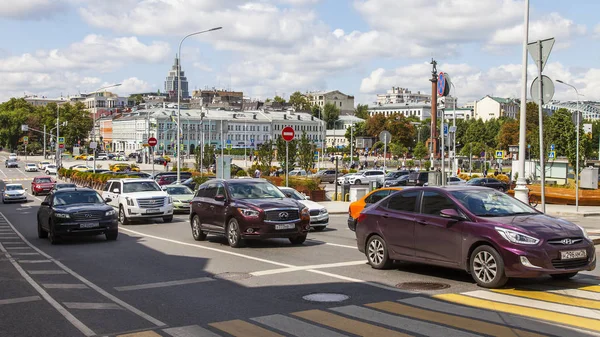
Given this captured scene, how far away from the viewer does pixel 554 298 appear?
9.69 m

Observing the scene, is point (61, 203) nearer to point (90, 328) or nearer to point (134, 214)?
point (134, 214)

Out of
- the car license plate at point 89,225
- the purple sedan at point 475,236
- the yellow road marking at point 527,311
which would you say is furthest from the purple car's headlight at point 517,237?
the car license plate at point 89,225

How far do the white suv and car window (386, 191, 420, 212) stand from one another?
15190 mm

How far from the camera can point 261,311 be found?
30.2 feet

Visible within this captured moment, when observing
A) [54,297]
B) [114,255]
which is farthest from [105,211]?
[54,297]

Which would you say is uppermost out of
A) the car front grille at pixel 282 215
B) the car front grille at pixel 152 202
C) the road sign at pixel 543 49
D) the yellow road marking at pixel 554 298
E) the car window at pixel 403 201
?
the road sign at pixel 543 49

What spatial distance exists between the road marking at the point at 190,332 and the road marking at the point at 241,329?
21cm

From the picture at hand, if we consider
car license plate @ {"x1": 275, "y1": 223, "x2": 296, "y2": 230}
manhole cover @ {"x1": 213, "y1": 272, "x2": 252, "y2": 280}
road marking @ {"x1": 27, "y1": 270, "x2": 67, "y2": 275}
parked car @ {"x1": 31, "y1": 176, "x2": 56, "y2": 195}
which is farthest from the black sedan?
parked car @ {"x1": 31, "y1": 176, "x2": 56, "y2": 195}

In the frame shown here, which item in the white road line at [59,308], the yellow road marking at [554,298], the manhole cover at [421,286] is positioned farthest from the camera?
the manhole cover at [421,286]

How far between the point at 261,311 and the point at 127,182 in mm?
19705

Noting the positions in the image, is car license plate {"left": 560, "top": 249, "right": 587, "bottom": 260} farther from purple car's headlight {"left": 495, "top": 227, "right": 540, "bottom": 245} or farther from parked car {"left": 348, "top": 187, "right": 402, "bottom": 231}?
parked car {"left": 348, "top": 187, "right": 402, "bottom": 231}

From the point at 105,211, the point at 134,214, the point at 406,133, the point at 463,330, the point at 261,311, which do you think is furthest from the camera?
the point at 406,133

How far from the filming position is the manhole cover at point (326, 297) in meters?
9.90

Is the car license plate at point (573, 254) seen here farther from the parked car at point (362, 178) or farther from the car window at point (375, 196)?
the parked car at point (362, 178)
